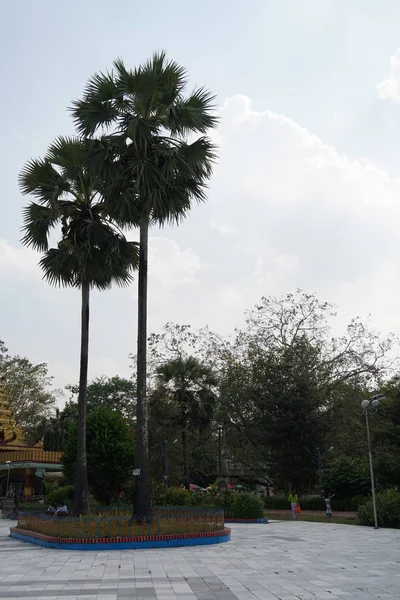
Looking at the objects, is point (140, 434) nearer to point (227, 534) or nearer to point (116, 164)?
point (227, 534)

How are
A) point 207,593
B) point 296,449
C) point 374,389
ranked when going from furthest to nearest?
1. point 374,389
2. point 296,449
3. point 207,593

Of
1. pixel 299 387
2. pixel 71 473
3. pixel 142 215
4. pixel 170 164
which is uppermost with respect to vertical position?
pixel 170 164

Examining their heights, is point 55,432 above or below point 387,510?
above

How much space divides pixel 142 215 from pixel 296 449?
2184 cm

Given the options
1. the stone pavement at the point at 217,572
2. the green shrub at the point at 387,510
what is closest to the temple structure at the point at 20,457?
the green shrub at the point at 387,510

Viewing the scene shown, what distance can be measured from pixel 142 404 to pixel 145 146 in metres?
8.25

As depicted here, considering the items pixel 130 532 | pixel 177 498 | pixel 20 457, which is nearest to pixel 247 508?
pixel 177 498

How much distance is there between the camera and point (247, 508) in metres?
26.4

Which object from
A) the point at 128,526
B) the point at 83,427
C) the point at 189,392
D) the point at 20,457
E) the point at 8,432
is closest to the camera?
the point at 128,526

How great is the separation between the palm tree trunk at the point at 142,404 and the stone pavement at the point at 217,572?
6.95 feet

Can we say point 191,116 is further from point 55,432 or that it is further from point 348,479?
point 55,432

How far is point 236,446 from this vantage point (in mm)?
41594

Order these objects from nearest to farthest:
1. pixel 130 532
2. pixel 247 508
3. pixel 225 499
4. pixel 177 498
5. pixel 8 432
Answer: pixel 130 532, pixel 247 508, pixel 177 498, pixel 225 499, pixel 8 432

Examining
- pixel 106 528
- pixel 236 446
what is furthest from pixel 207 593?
pixel 236 446
